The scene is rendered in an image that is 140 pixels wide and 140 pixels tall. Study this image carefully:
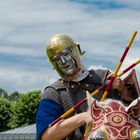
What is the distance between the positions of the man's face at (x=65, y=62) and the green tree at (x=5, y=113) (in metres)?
50.0

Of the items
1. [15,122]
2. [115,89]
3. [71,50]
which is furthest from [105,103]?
→ [15,122]

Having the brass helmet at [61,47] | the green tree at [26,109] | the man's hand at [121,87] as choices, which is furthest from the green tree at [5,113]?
the man's hand at [121,87]

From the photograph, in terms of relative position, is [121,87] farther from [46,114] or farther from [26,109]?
[26,109]

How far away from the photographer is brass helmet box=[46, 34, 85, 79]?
5191 millimetres

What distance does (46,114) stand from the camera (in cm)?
510

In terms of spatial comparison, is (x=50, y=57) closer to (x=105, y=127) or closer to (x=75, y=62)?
(x=75, y=62)

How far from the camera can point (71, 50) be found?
5.24m

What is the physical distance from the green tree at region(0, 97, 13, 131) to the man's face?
49961 millimetres

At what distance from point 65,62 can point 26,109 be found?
151ft

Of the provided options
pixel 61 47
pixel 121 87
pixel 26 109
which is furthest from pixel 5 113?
pixel 121 87

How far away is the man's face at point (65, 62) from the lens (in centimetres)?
518

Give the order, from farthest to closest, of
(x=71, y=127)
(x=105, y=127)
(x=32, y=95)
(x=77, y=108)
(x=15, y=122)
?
(x=15, y=122), (x=32, y=95), (x=77, y=108), (x=71, y=127), (x=105, y=127)

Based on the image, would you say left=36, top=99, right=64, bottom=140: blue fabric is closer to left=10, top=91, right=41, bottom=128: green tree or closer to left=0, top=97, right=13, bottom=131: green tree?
left=10, top=91, right=41, bottom=128: green tree

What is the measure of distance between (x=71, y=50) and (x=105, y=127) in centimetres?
116
